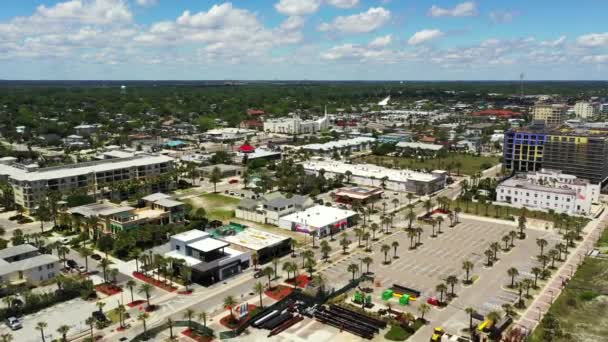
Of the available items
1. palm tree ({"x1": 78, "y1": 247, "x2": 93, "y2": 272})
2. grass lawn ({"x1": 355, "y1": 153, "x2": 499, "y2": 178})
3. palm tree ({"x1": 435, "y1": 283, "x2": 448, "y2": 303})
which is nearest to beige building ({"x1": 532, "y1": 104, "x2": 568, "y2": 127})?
grass lawn ({"x1": 355, "y1": 153, "x2": 499, "y2": 178})

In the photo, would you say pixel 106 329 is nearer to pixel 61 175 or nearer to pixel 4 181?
pixel 61 175

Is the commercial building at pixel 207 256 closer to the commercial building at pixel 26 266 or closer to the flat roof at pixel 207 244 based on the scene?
the flat roof at pixel 207 244

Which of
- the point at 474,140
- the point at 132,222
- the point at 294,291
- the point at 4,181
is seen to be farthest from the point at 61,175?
the point at 474,140

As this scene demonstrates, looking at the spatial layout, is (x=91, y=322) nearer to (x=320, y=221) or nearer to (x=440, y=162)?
(x=320, y=221)

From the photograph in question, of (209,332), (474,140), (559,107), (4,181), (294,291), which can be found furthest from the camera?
(559,107)

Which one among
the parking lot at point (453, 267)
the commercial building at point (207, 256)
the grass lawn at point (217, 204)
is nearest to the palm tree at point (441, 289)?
the parking lot at point (453, 267)
